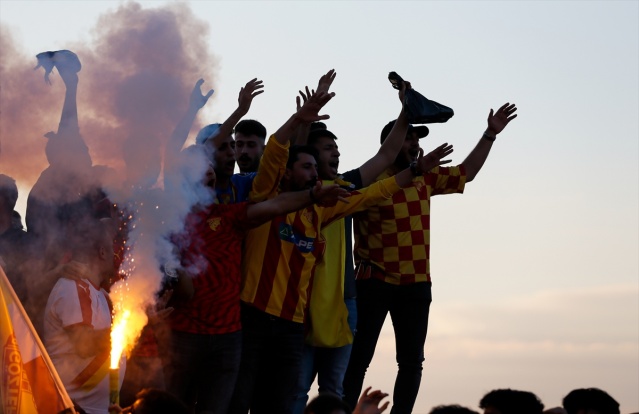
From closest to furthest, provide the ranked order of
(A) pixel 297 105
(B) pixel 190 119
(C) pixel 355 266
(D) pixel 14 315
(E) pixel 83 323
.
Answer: (D) pixel 14 315, (E) pixel 83 323, (B) pixel 190 119, (A) pixel 297 105, (C) pixel 355 266

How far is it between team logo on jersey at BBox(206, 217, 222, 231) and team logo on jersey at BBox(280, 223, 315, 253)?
60cm

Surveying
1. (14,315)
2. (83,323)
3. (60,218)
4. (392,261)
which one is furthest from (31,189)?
(392,261)

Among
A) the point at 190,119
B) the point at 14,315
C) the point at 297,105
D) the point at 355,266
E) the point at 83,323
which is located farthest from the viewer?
the point at 355,266

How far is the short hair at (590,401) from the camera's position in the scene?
770 centimetres

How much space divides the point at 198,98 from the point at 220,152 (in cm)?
74

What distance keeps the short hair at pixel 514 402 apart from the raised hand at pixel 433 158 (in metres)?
2.67

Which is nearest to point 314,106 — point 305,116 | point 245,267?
point 305,116

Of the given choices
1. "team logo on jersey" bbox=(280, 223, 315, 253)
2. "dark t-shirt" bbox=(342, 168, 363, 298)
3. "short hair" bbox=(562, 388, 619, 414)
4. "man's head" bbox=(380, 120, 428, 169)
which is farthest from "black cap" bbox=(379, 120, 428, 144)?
"short hair" bbox=(562, 388, 619, 414)

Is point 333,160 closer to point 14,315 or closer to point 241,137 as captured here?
point 241,137

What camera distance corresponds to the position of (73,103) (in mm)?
7582

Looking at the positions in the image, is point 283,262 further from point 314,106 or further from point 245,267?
point 314,106

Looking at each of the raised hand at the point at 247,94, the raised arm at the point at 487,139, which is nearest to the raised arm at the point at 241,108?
the raised hand at the point at 247,94

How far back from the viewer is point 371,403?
6.64 meters

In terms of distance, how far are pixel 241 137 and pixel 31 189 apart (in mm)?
2091
